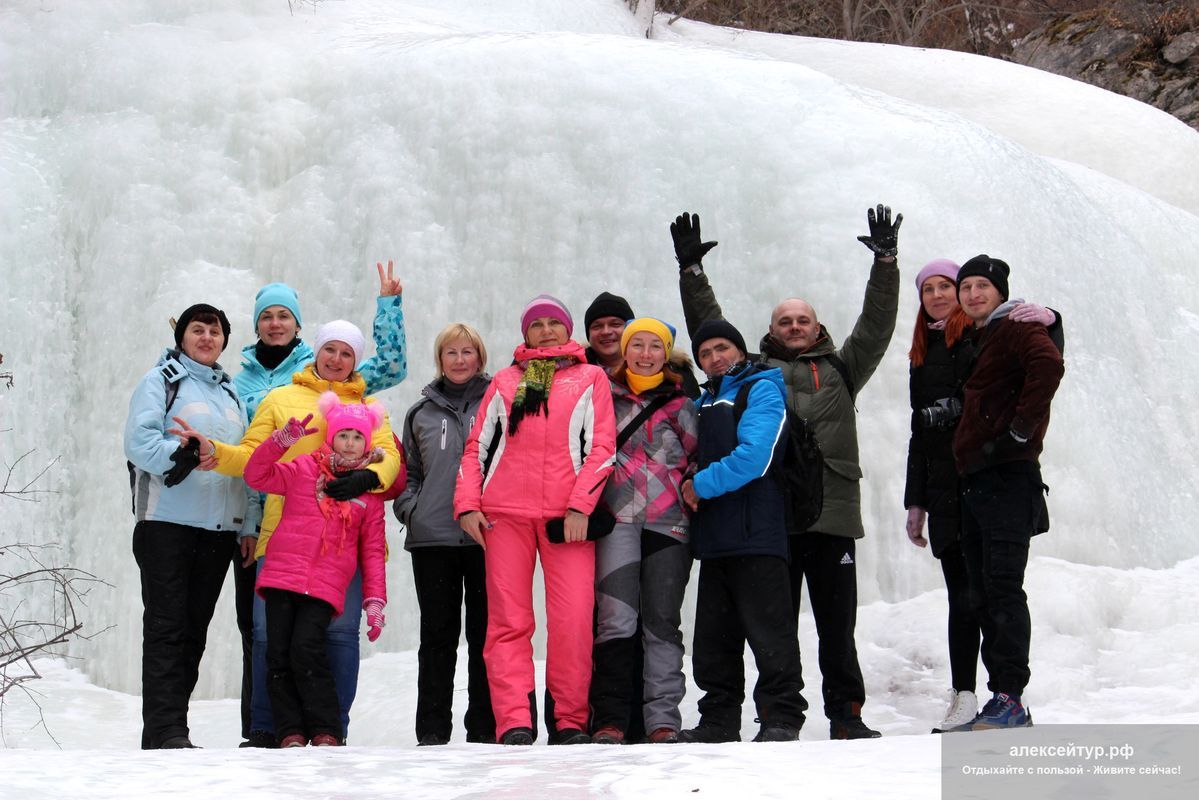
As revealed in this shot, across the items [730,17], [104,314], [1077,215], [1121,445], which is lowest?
[1121,445]

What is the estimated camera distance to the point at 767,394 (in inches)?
172

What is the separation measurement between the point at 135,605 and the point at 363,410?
2755 millimetres

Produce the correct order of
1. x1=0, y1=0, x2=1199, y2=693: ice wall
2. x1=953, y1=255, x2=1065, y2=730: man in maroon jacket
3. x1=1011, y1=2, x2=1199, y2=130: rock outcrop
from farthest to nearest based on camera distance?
x1=1011, y1=2, x2=1199, y2=130: rock outcrop < x1=0, y1=0, x2=1199, y2=693: ice wall < x1=953, y1=255, x2=1065, y2=730: man in maroon jacket

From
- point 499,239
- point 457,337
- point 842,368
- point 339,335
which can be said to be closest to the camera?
point 339,335

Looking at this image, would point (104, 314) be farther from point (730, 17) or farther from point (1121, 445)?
point (730, 17)

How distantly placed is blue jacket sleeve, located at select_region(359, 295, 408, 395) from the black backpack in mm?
1436

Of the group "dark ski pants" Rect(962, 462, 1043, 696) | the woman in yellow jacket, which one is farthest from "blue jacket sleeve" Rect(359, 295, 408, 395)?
"dark ski pants" Rect(962, 462, 1043, 696)

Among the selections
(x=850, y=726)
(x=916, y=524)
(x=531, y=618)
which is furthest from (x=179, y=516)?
(x=916, y=524)

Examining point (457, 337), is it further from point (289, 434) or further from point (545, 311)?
point (289, 434)

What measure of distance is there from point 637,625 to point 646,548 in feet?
0.92

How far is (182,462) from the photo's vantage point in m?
4.32

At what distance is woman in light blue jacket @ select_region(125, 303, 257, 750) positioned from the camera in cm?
435

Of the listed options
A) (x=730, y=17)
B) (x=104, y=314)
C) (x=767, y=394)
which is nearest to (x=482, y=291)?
(x=104, y=314)

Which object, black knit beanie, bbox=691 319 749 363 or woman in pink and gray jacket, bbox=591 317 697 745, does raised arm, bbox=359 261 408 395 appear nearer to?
woman in pink and gray jacket, bbox=591 317 697 745
